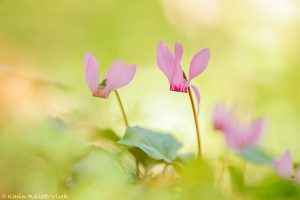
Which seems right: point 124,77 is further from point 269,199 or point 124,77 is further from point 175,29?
point 175,29

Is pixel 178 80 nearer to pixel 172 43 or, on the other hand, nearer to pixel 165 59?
pixel 165 59

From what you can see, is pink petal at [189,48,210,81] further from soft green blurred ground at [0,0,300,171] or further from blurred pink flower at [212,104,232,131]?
soft green blurred ground at [0,0,300,171]

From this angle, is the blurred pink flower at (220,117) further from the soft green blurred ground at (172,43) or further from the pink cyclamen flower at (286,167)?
the soft green blurred ground at (172,43)

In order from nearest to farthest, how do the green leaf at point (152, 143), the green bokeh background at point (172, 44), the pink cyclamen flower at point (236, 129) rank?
the green leaf at point (152, 143) → the pink cyclamen flower at point (236, 129) → the green bokeh background at point (172, 44)

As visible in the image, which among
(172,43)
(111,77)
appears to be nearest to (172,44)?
(172,43)

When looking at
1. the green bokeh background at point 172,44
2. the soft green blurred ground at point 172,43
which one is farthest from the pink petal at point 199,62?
the soft green blurred ground at point 172,43

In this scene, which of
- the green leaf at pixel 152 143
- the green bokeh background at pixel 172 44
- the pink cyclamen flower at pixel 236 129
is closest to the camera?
the green leaf at pixel 152 143

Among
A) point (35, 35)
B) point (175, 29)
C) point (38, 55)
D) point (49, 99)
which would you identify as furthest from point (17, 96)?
point (175, 29)
